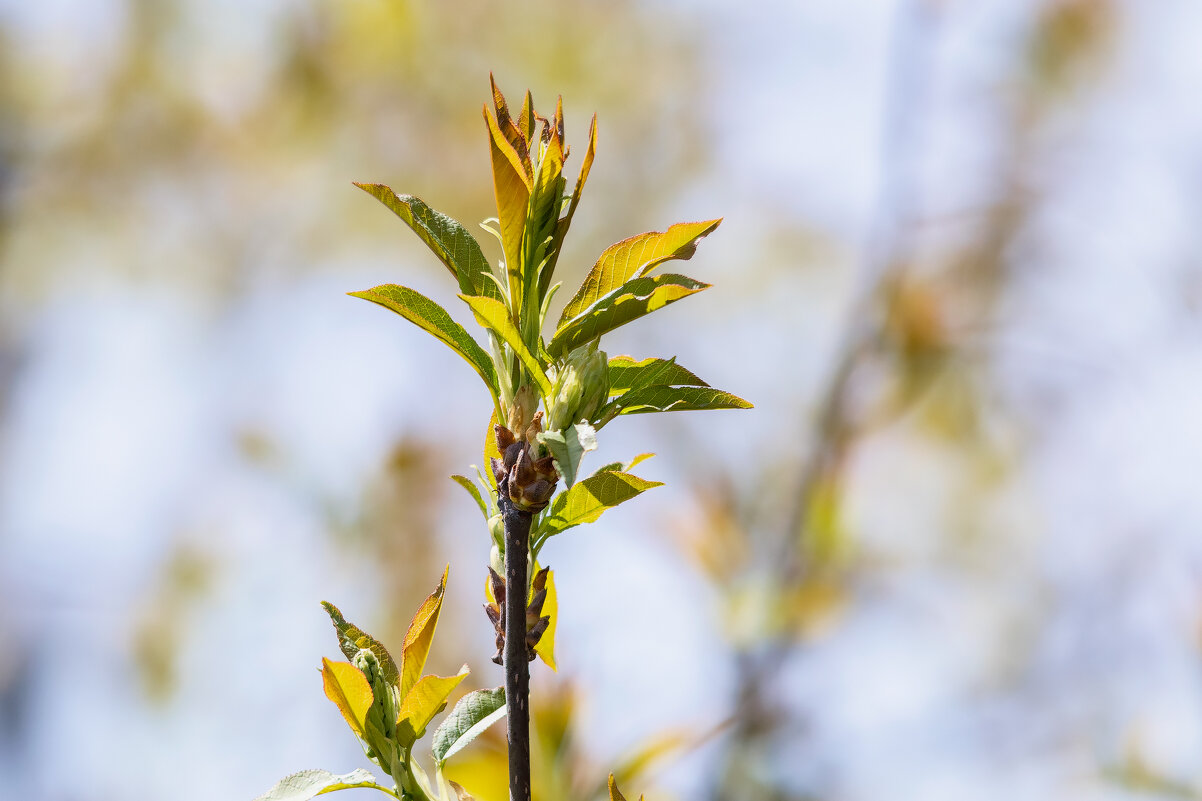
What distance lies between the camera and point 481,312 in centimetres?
34

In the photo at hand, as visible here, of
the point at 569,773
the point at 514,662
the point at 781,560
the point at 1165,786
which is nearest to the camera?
the point at 514,662

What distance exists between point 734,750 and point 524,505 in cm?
123

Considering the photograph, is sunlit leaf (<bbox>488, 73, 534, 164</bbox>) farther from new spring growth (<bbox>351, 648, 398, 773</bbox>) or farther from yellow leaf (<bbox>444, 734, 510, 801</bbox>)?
yellow leaf (<bbox>444, 734, 510, 801</bbox>)

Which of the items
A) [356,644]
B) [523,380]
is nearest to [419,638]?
[356,644]

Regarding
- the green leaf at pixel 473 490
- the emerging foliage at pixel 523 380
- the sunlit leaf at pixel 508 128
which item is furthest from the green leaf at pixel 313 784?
the sunlit leaf at pixel 508 128

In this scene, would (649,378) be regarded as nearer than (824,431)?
Yes

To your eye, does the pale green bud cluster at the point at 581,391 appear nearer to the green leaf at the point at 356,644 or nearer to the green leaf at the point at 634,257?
the green leaf at the point at 634,257

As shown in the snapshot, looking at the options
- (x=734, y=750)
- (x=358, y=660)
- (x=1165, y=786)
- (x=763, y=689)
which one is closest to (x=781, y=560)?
(x=763, y=689)

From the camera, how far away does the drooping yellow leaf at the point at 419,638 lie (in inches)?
15.6

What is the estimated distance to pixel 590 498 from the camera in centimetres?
36

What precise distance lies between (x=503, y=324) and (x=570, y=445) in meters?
0.06

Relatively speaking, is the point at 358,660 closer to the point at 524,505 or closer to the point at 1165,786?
the point at 524,505

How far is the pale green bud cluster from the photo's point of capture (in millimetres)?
351

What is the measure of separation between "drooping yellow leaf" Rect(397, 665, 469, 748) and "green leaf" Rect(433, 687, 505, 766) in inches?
0.8
